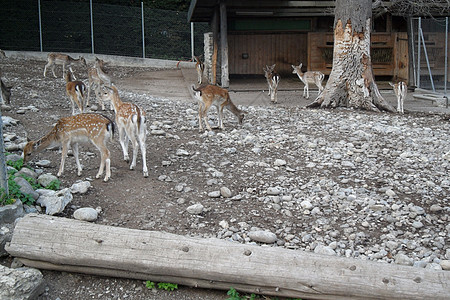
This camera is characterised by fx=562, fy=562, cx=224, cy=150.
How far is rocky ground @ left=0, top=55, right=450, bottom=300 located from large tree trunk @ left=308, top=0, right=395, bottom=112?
58.4 inches

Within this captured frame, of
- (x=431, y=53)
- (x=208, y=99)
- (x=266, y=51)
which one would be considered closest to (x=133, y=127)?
(x=208, y=99)

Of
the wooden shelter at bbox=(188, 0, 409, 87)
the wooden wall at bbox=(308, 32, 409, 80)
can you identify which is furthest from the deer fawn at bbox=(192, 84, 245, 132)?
the wooden wall at bbox=(308, 32, 409, 80)

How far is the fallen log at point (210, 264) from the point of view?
201 inches

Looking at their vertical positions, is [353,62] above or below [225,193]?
above

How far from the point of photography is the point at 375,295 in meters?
5.07

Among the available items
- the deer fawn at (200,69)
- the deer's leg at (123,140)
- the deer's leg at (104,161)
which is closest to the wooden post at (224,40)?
the deer fawn at (200,69)

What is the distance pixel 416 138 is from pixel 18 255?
7.83 metres

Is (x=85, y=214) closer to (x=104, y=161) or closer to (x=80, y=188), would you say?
(x=80, y=188)

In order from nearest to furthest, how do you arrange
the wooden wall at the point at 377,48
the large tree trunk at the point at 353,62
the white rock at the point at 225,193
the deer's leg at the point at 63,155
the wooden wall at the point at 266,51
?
the white rock at the point at 225,193 → the deer's leg at the point at 63,155 → the large tree trunk at the point at 353,62 → the wooden wall at the point at 377,48 → the wooden wall at the point at 266,51

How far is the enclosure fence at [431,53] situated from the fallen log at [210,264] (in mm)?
13997

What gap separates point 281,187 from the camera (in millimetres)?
8141

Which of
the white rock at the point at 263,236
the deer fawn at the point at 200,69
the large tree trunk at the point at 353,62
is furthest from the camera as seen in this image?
the deer fawn at the point at 200,69

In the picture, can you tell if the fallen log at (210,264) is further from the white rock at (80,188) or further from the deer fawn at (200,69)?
the deer fawn at (200,69)

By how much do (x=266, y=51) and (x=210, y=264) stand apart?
19.5m
